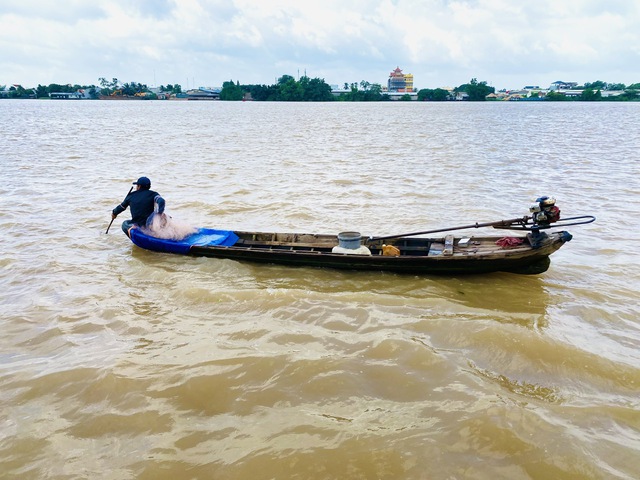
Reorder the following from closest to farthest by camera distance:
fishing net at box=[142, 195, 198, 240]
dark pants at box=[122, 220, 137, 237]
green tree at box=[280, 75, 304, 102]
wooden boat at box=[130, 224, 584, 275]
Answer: wooden boat at box=[130, 224, 584, 275], fishing net at box=[142, 195, 198, 240], dark pants at box=[122, 220, 137, 237], green tree at box=[280, 75, 304, 102]

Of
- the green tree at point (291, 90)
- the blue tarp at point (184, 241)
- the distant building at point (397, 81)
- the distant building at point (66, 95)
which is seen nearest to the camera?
the blue tarp at point (184, 241)

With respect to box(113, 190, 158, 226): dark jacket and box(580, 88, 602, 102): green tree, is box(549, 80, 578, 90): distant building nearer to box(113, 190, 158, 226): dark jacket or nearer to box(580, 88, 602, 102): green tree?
box(580, 88, 602, 102): green tree

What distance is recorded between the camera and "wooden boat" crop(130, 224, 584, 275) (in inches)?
309

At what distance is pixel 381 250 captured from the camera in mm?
8945

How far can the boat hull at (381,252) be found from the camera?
25.7 ft

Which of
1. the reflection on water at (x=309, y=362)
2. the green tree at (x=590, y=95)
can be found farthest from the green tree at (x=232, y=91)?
the reflection on water at (x=309, y=362)

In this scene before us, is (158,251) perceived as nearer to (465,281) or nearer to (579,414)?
(465,281)

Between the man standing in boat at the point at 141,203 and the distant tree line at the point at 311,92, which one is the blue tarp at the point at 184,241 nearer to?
the man standing in boat at the point at 141,203

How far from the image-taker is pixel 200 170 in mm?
21000

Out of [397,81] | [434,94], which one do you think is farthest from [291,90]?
[397,81]

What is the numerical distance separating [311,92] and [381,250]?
149373 mm

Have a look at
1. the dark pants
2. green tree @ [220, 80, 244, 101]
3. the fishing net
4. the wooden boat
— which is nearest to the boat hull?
the wooden boat

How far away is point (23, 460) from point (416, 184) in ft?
50.3

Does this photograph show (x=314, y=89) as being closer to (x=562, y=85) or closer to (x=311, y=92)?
(x=311, y=92)
